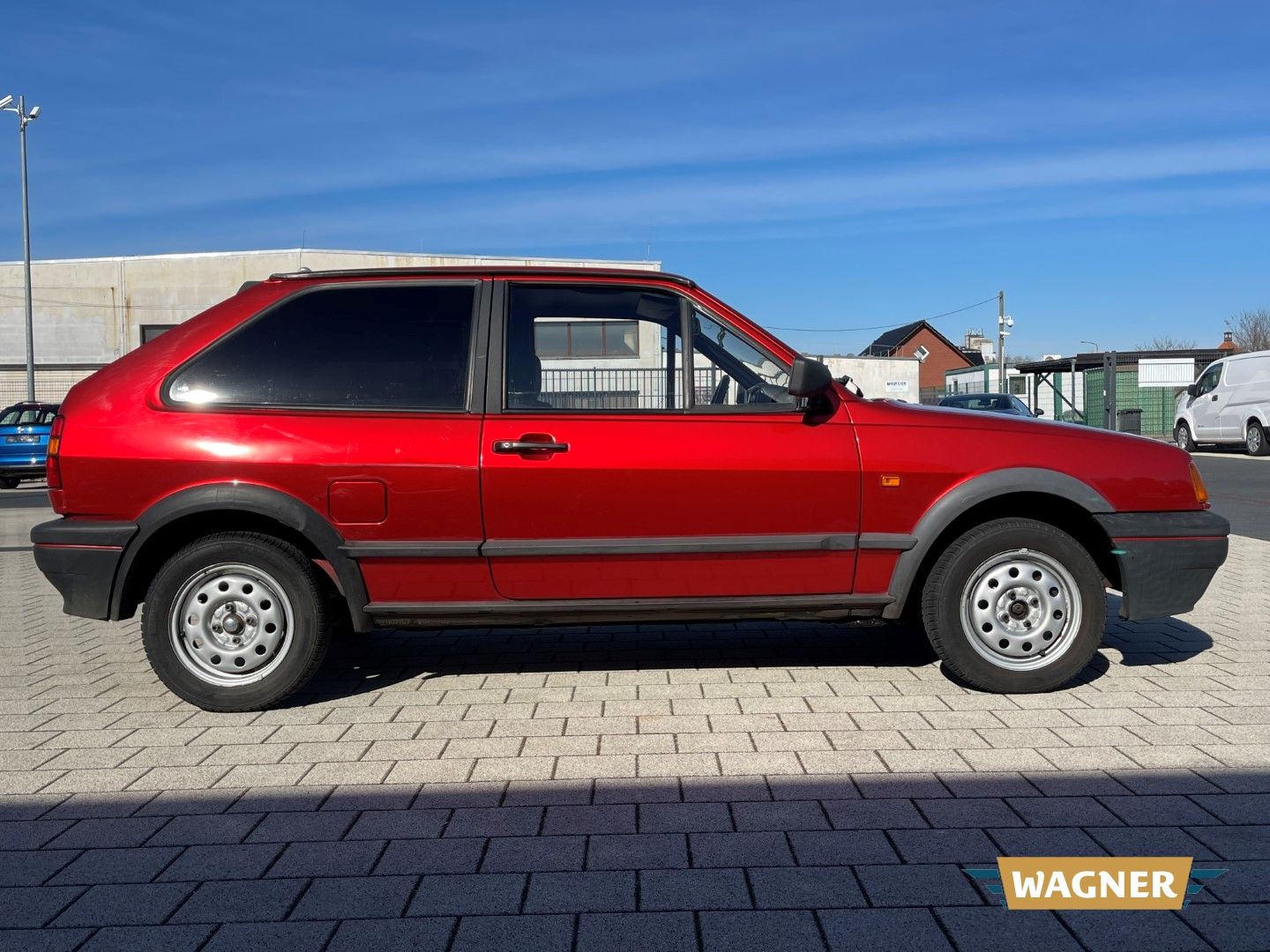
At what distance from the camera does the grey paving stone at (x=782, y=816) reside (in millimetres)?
3338

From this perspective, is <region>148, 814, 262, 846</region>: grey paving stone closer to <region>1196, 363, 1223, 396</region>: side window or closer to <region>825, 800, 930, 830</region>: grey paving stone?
<region>825, 800, 930, 830</region>: grey paving stone

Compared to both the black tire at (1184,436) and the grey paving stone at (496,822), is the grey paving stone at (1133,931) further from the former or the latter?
the black tire at (1184,436)

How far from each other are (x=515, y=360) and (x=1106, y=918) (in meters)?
3.12

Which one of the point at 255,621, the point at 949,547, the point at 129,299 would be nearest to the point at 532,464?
the point at 255,621

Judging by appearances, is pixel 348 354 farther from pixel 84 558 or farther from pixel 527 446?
pixel 84 558

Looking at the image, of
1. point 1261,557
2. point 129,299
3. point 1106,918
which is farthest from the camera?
point 129,299

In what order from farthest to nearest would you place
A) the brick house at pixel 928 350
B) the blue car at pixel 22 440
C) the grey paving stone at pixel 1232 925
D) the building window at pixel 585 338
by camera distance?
the brick house at pixel 928 350 < the blue car at pixel 22 440 < the building window at pixel 585 338 < the grey paving stone at pixel 1232 925

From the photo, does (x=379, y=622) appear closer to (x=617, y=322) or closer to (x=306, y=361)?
(x=306, y=361)

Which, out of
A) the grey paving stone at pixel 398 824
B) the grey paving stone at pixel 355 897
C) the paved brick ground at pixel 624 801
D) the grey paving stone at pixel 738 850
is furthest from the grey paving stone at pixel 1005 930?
the grey paving stone at pixel 398 824

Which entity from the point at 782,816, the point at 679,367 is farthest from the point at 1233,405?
the point at 782,816

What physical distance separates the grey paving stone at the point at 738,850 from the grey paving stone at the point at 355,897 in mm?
804

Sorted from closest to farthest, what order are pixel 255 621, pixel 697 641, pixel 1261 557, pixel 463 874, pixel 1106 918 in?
1. pixel 1106 918
2. pixel 463 874
3. pixel 255 621
4. pixel 697 641
5. pixel 1261 557

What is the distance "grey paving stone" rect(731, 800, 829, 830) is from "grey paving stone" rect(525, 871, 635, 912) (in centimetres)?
51

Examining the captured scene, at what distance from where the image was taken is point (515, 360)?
4840 millimetres
